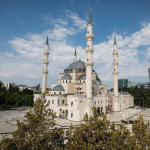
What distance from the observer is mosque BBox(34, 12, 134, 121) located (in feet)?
82.3

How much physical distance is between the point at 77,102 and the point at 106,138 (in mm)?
16532

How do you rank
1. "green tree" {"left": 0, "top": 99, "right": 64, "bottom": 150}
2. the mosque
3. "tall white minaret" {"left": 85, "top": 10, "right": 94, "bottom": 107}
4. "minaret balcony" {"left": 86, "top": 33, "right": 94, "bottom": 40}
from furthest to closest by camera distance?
"minaret balcony" {"left": 86, "top": 33, "right": 94, "bottom": 40}
"tall white minaret" {"left": 85, "top": 10, "right": 94, "bottom": 107}
the mosque
"green tree" {"left": 0, "top": 99, "right": 64, "bottom": 150}

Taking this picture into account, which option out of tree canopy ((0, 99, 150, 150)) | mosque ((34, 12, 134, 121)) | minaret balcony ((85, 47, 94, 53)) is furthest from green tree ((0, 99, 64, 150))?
minaret balcony ((85, 47, 94, 53))

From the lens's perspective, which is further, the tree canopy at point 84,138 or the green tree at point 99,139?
the tree canopy at point 84,138

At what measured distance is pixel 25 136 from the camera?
8.54 meters

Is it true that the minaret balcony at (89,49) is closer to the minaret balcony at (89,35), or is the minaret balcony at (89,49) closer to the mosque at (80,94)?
the mosque at (80,94)

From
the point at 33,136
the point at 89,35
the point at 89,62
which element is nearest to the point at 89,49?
the point at 89,62

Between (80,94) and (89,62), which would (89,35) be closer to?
(89,62)

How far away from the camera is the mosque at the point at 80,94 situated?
25078mm

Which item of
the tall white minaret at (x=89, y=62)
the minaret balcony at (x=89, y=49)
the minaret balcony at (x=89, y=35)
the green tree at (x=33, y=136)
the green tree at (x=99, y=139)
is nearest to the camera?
the green tree at (x=99, y=139)

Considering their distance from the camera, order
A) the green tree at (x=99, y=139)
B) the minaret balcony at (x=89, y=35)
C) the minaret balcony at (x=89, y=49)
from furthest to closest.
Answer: the minaret balcony at (x=89, y=35)
the minaret balcony at (x=89, y=49)
the green tree at (x=99, y=139)

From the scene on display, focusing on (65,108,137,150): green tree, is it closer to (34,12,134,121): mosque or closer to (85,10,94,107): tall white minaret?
(34,12,134,121): mosque

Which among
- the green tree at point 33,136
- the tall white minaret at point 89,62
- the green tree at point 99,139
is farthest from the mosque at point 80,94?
the green tree at point 99,139

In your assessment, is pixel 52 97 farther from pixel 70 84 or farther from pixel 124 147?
pixel 124 147
